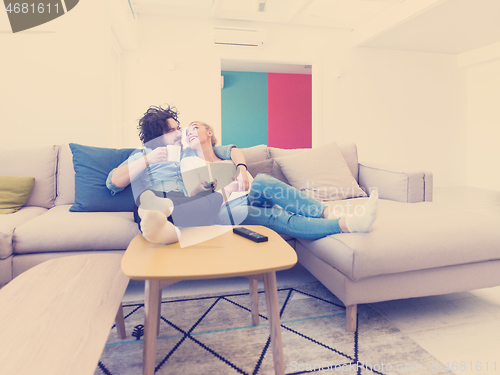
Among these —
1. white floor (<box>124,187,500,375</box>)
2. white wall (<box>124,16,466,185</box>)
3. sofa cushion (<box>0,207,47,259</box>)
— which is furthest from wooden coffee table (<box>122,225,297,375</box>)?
white wall (<box>124,16,466,185</box>)

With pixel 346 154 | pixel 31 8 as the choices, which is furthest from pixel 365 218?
pixel 31 8

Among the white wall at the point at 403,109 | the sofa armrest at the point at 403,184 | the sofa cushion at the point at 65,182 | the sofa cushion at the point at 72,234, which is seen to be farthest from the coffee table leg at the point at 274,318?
the white wall at the point at 403,109

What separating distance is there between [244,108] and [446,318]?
541cm

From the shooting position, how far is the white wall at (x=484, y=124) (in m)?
5.32

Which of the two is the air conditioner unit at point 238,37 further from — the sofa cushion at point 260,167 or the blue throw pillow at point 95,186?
the blue throw pillow at point 95,186

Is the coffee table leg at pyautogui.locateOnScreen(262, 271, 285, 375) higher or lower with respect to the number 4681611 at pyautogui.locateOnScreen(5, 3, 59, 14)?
lower

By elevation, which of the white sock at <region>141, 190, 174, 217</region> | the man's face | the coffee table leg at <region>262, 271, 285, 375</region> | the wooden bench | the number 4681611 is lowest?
the coffee table leg at <region>262, 271, 285, 375</region>

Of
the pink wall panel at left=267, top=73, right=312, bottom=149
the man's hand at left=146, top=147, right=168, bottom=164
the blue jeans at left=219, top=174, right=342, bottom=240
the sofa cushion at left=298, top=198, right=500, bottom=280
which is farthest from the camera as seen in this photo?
the pink wall panel at left=267, top=73, right=312, bottom=149

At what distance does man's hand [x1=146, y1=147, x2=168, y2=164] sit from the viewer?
1.70m

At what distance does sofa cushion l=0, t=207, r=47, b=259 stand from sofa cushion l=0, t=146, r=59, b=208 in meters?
0.10

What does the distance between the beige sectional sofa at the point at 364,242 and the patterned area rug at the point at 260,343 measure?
0.43 ft

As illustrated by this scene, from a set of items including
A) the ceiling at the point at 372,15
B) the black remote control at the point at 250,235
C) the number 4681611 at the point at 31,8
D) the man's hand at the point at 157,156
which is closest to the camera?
the black remote control at the point at 250,235

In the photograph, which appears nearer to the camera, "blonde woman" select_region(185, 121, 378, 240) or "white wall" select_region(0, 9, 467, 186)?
"blonde woman" select_region(185, 121, 378, 240)

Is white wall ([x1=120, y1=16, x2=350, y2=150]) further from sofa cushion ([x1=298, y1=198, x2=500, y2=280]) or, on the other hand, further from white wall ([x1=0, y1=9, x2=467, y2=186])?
sofa cushion ([x1=298, y1=198, x2=500, y2=280])
